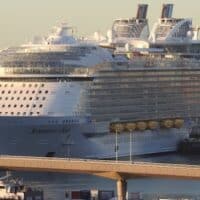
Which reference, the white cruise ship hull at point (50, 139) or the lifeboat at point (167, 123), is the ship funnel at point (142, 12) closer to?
the lifeboat at point (167, 123)

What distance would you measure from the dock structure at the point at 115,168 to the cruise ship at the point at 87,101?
17.4 meters

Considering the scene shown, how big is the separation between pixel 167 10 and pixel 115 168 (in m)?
52.6

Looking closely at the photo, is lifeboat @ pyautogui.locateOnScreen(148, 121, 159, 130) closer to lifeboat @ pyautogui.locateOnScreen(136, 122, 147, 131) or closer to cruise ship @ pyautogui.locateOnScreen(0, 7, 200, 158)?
cruise ship @ pyautogui.locateOnScreen(0, 7, 200, 158)

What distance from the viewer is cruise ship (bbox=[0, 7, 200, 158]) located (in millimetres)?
93750

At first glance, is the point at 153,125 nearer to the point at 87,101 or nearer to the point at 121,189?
the point at 87,101

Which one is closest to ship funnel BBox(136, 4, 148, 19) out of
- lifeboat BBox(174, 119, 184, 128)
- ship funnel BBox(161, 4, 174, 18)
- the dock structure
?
ship funnel BBox(161, 4, 174, 18)

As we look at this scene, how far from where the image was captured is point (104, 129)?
97062mm

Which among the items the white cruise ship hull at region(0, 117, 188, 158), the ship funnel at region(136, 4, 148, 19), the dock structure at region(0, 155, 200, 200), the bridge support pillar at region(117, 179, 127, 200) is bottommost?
the white cruise ship hull at region(0, 117, 188, 158)

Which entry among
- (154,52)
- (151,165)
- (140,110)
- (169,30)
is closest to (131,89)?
(140,110)

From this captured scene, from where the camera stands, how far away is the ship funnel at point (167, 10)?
399ft

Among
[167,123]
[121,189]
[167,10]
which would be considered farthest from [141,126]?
[121,189]

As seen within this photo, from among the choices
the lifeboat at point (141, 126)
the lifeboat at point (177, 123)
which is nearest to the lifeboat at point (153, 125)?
the lifeboat at point (141, 126)

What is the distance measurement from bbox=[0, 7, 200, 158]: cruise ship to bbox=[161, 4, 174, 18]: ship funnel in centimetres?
1678

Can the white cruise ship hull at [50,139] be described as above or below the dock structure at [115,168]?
below
